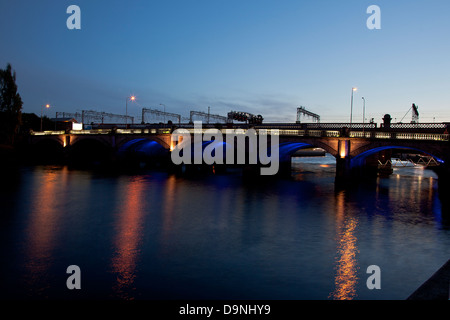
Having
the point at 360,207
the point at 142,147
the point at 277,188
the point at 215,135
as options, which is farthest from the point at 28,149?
the point at 360,207

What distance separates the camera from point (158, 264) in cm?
1543

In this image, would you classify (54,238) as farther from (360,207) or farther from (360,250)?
(360,207)

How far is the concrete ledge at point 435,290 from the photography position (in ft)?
27.8

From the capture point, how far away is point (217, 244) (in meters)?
19.1

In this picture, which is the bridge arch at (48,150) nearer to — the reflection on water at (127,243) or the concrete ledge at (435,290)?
the reflection on water at (127,243)

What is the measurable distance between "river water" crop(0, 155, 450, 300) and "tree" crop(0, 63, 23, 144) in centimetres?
5446

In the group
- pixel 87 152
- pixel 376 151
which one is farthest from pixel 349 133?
pixel 87 152

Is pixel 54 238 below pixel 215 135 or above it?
below

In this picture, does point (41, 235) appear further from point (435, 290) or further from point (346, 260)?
point (435, 290)

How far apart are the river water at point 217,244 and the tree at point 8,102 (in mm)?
54459

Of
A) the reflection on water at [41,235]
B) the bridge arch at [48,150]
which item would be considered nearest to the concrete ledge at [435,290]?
the reflection on water at [41,235]
